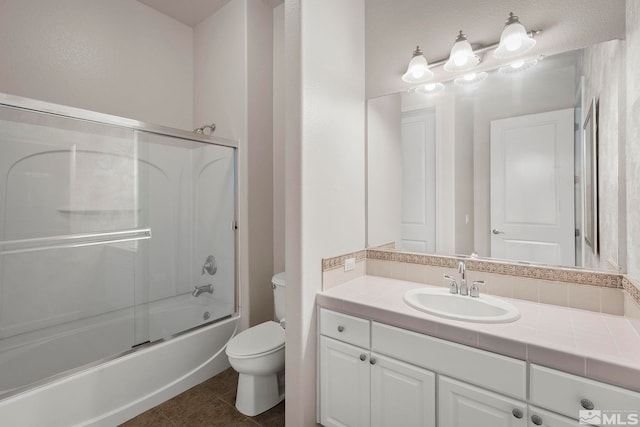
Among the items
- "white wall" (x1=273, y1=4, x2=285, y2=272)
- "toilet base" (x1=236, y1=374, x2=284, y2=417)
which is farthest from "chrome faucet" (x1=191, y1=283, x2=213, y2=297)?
"toilet base" (x1=236, y1=374, x2=284, y2=417)

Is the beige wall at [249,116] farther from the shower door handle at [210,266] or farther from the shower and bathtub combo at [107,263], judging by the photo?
the shower door handle at [210,266]

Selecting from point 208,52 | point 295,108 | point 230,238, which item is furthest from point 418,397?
point 208,52

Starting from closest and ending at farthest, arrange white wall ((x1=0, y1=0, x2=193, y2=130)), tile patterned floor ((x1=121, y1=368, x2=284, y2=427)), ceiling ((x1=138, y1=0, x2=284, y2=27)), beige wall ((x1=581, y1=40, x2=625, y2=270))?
beige wall ((x1=581, y1=40, x2=625, y2=270)) → tile patterned floor ((x1=121, y1=368, x2=284, y2=427)) → white wall ((x1=0, y1=0, x2=193, y2=130)) → ceiling ((x1=138, y1=0, x2=284, y2=27))

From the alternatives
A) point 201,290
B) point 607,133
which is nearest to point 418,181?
point 607,133

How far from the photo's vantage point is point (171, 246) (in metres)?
2.44

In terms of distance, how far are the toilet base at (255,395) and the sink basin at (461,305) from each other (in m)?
1.10

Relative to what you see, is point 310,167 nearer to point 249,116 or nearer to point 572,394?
point 249,116

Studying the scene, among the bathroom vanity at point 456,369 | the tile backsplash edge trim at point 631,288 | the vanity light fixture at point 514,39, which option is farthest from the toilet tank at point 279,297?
the vanity light fixture at point 514,39

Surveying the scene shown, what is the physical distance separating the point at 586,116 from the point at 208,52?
9.64 ft

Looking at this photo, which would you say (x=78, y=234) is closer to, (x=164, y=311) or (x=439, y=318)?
(x=164, y=311)

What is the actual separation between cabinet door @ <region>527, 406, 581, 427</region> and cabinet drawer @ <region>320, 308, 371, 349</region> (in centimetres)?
65

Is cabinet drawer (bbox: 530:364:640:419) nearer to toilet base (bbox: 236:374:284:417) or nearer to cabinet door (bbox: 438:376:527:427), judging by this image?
cabinet door (bbox: 438:376:527:427)

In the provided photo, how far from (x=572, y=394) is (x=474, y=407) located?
331mm

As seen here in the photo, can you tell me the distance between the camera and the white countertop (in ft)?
3.11
